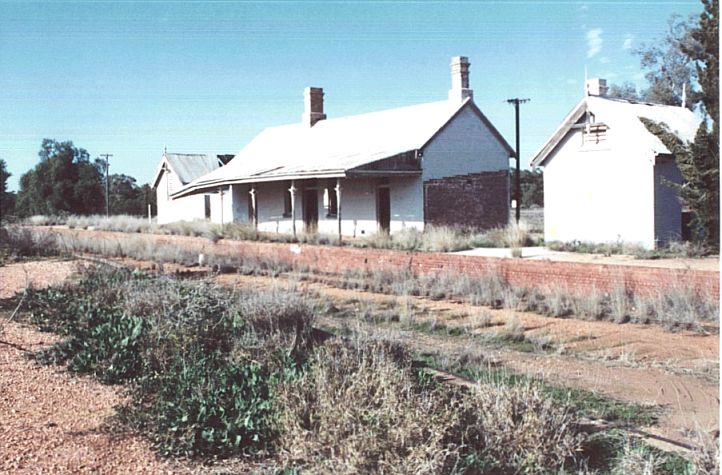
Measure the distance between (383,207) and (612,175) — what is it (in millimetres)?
8386

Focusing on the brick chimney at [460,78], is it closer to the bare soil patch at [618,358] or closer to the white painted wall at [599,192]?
the white painted wall at [599,192]

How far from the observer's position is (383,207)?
26484 mm

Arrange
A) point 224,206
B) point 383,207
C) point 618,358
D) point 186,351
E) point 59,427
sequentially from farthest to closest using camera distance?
point 224,206, point 383,207, point 618,358, point 186,351, point 59,427

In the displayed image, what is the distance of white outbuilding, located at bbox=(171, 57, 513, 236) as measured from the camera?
25141mm

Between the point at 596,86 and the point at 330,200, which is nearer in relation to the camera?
the point at 596,86

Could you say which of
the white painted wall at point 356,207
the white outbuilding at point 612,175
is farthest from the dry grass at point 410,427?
the white painted wall at point 356,207

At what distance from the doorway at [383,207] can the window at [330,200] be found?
2.62 meters

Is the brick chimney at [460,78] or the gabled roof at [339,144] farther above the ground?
the brick chimney at [460,78]

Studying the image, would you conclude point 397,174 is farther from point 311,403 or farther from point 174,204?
point 174,204

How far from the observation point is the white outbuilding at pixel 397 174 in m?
25.1

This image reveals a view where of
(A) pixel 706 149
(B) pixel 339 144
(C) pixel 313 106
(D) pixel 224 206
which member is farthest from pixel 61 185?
(A) pixel 706 149

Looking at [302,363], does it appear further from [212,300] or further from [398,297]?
[398,297]

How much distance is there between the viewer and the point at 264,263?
19.1 metres

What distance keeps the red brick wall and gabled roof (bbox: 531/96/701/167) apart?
3690mm
